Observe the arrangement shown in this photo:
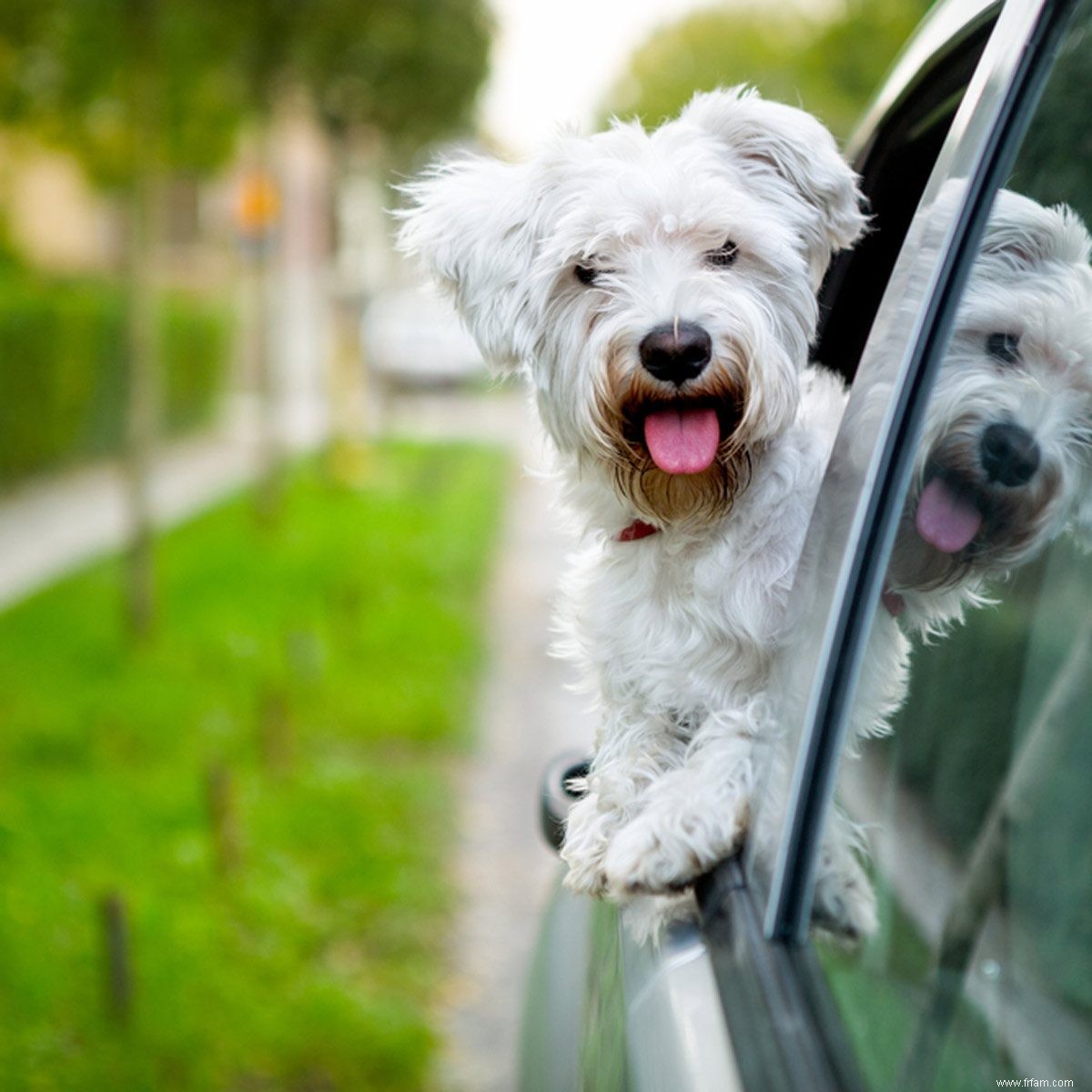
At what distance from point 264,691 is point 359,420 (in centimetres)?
883

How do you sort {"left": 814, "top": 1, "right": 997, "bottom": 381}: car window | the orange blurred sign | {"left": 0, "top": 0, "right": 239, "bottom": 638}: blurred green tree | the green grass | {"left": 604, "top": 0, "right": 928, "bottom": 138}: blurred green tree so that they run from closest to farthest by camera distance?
{"left": 814, "top": 1, "right": 997, "bottom": 381}: car window → the green grass → {"left": 604, "top": 0, "right": 928, "bottom": 138}: blurred green tree → {"left": 0, "top": 0, "right": 239, "bottom": 638}: blurred green tree → the orange blurred sign

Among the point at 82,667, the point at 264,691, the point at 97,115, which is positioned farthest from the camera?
the point at 97,115

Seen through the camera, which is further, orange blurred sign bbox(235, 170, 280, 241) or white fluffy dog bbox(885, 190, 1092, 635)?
orange blurred sign bbox(235, 170, 280, 241)

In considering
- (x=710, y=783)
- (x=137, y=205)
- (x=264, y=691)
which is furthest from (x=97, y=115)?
(x=710, y=783)

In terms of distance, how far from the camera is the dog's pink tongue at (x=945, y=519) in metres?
1.46

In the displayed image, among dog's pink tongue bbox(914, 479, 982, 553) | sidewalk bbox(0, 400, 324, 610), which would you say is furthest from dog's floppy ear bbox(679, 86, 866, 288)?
sidewalk bbox(0, 400, 324, 610)

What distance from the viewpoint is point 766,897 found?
1448mm

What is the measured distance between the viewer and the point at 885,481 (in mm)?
1425

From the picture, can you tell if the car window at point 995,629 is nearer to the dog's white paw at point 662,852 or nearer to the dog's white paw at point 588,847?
the dog's white paw at point 662,852

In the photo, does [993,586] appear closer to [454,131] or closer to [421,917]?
[421,917]

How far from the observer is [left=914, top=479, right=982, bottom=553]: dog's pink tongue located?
4.81ft

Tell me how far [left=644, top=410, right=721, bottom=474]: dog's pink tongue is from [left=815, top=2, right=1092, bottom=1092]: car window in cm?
24

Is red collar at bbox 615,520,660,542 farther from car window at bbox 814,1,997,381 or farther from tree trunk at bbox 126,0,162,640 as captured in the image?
tree trunk at bbox 126,0,162,640

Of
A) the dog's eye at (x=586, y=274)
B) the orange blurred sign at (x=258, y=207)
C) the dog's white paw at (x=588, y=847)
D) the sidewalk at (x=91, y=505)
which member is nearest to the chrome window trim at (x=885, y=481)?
the dog's white paw at (x=588, y=847)
